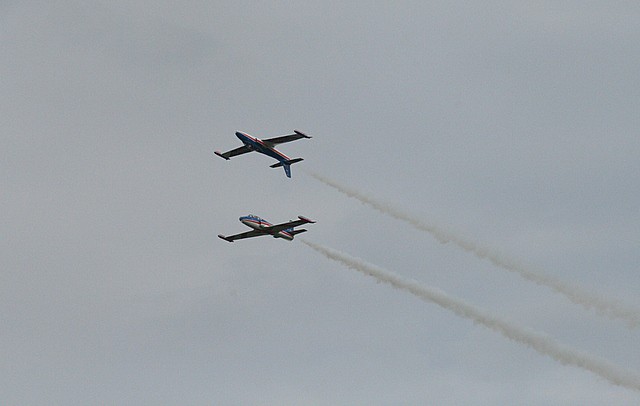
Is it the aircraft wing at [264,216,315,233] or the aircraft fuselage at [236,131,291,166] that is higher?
the aircraft fuselage at [236,131,291,166]

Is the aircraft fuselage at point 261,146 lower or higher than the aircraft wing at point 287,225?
A: higher

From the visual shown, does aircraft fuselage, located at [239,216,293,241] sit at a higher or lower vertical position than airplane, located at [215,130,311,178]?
lower

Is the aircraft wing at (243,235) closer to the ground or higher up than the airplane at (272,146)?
closer to the ground

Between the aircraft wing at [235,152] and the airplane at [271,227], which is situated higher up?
the aircraft wing at [235,152]

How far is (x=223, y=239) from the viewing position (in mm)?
124000

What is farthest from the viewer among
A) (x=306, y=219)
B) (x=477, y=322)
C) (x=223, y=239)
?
(x=223, y=239)

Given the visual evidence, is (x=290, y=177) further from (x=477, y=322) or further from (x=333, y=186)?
(x=477, y=322)

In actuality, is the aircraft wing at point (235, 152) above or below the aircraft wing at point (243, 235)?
above

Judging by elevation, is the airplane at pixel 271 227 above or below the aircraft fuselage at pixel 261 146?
below

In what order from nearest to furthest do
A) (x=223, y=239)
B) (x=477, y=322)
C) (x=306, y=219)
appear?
(x=477, y=322)
(x=306, y=219)
(x=223, y=239)

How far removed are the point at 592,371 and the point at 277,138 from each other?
4625cm

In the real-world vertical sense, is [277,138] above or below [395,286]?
above

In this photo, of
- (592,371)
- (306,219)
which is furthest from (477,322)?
(306,219)

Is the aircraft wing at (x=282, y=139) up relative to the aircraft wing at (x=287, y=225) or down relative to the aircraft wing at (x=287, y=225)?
up
